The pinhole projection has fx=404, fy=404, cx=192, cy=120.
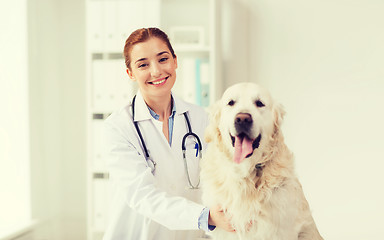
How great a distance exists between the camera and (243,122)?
3.93 feet

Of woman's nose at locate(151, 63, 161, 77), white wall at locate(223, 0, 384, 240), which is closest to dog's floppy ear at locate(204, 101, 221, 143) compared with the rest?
woman's nose at locate(151, 63, 161, 77)

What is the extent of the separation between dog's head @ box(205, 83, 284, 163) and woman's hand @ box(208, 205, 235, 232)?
0.62ft

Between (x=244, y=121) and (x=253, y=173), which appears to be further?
(x=253, y=173)

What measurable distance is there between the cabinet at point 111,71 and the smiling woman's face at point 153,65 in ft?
4.77

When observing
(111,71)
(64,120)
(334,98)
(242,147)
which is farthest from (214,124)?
(64,120)

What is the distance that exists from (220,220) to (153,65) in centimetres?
57

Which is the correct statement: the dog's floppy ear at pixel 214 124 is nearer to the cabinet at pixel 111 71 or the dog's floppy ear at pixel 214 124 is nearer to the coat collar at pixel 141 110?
the coat collar at pixel 141 110

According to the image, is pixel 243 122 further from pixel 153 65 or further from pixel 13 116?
pixel 13 116

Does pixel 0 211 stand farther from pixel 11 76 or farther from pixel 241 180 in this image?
pixel 241 180

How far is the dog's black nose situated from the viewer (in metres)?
1.19

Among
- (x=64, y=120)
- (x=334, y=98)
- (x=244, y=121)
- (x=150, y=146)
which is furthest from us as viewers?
(x=64, y=120)

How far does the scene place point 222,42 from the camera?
10.9 feet

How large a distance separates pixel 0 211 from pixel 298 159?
2325mm

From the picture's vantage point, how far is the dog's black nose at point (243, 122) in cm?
119
